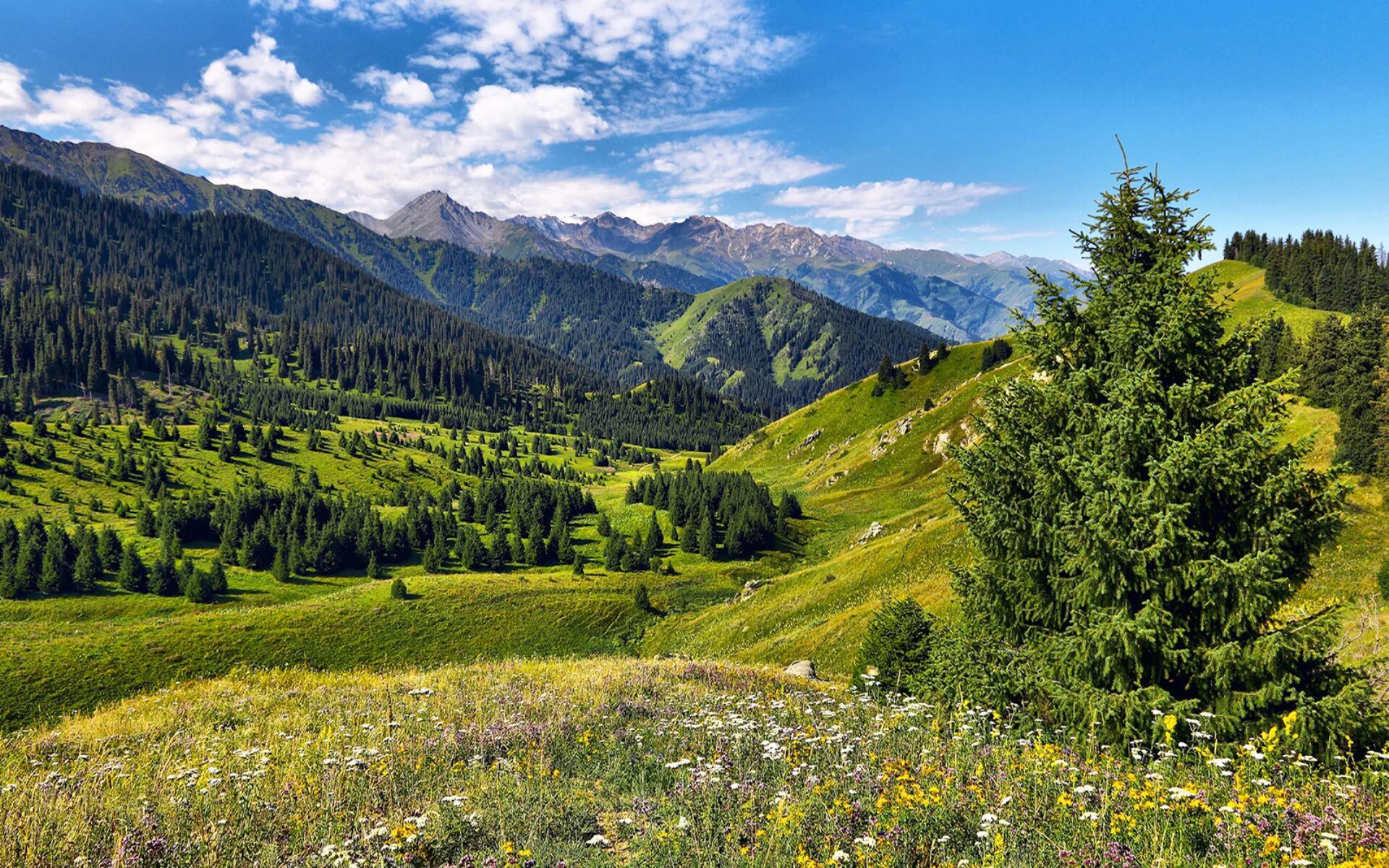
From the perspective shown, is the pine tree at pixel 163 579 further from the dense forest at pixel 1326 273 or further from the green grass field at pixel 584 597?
the dense forest at pixel 1326 273

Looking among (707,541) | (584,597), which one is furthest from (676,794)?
(707,541)

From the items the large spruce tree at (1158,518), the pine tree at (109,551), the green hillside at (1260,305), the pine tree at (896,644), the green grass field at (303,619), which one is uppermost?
the green hillside at (1260,305)

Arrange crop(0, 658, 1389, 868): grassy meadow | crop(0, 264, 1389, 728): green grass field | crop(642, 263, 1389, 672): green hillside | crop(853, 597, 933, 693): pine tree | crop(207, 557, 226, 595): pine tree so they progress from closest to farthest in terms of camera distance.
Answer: crop(0, 658, 1389, 868): grassy meadow < crop(853, 597, 933, 693): pine tree < crop(642, 263, 1389, 672): green hillside < crop(0, 264, 1389, 728): green grass field < crop(207, 557, 226, 595): pine tree

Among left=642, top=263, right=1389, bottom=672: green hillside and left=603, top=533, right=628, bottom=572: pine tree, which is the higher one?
left=642, top=263, right=1389, bottom=672: green hillside

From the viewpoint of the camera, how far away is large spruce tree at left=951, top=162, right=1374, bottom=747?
10.2 metres

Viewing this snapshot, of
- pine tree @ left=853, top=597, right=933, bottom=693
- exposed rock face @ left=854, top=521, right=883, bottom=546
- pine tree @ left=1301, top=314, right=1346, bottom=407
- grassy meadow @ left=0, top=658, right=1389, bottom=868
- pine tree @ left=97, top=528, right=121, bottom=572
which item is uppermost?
pine tree @ left=1301, top=314, right=1346, bottom=407

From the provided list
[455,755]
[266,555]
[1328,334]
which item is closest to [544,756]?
[455,755]

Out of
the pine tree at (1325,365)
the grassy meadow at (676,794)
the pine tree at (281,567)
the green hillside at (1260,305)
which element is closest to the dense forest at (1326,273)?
the green hillside at (1260,305)

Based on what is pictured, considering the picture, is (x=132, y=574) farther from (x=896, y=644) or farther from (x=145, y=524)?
(x=896, y=644)

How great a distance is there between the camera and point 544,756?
9.62m

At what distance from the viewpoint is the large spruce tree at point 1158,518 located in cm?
1019

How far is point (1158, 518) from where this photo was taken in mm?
10414

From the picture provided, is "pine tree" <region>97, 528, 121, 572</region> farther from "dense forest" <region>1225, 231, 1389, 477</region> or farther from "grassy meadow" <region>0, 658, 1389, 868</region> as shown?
"dense forest" <region>1225, 231, 1389, 477</region>

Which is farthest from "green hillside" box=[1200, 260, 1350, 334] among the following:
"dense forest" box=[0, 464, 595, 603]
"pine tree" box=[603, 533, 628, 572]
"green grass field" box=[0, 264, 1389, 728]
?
"dense forest" box=[0, 464, 595, 603]
